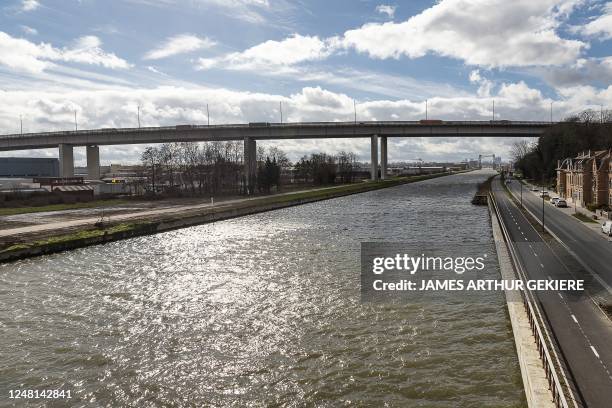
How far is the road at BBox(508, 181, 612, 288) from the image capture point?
27078 millimetres

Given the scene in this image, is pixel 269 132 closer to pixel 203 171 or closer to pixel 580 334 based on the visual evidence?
pixel 203 171

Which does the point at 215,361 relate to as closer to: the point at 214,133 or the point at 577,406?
the point at 577,406

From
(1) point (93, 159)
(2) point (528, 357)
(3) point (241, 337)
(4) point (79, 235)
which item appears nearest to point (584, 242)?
(2) point (528, 357)

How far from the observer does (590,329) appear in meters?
17.3

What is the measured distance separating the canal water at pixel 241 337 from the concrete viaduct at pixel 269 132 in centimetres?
7994

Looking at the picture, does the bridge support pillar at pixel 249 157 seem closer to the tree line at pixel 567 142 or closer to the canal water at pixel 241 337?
the tree line at pixel 567 142

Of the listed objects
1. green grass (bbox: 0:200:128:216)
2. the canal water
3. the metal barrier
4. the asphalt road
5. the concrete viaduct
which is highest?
the concrete viaduct

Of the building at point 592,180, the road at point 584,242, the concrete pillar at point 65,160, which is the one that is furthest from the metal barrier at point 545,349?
the concrete pillar at point 65,160

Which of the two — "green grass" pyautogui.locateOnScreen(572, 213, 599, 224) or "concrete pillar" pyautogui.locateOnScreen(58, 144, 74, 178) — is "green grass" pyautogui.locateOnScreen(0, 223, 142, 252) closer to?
"green grass" pyautogui.locateOnScreen(572, 213, 599, 224)

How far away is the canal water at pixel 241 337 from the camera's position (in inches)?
570

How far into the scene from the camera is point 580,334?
1681cm

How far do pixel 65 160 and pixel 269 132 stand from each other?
50.5 m

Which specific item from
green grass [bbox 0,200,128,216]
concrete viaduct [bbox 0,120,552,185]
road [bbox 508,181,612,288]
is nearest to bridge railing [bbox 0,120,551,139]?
concrete viaduct [bbox 0,120,552,185]

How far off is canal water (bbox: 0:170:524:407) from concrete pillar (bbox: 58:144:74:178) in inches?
3658
